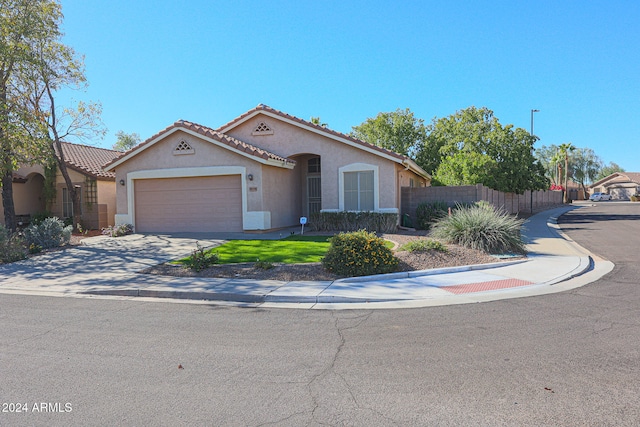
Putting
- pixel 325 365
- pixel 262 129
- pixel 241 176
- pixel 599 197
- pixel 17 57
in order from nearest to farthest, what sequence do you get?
pixel 325 365 → pixel 17 57 → pixel 241 176 → pixel 262 129 → pixel 599 197

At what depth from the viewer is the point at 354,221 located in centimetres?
1753

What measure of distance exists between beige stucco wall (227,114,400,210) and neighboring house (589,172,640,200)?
81.2m

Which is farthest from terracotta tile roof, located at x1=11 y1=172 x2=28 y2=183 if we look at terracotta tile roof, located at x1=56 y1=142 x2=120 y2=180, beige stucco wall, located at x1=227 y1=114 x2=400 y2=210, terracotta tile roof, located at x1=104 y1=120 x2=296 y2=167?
beige stucco wall, located at x1=227 y1=114 x2=400 y2=210

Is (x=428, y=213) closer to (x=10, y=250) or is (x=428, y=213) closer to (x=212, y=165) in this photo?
(x=212, y=165)

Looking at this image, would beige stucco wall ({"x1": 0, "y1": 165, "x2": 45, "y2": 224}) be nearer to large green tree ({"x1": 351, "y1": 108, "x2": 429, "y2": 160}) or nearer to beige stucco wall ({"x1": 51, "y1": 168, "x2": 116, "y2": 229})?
beige stucco wall ({"x1": 51, "y1": 168, "x2": 116, "y2": 229})

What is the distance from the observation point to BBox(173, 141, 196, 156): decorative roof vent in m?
17.3

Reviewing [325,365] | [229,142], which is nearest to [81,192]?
[229,142]

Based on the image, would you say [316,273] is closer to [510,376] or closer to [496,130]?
[510,376]

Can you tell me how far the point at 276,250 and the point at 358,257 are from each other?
3.73 meters

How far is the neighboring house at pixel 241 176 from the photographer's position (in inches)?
663

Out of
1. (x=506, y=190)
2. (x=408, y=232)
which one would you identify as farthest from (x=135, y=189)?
(x=506, y=190)

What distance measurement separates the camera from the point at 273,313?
23.0 feet

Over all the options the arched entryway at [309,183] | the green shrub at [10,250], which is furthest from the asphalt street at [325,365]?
the arched entryway at [309,183]

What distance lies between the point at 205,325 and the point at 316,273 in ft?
12.4
